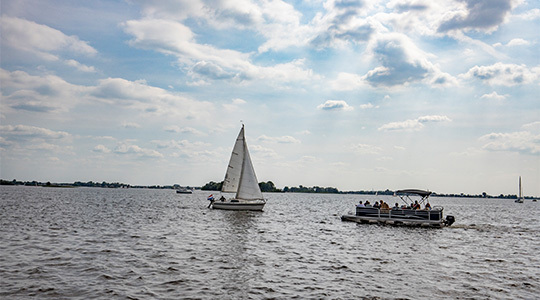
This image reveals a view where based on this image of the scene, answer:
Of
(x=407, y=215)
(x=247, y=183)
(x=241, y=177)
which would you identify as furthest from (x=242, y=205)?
(x=407, y=215)

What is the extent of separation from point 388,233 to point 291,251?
16.2 meters

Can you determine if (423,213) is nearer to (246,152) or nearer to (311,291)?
(246,152)

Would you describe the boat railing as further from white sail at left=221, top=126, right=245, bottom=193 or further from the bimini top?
white sail at left=221, top=126, right=245, bottom=193

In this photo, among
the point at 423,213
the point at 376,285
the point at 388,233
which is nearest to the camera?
the point at 376,285

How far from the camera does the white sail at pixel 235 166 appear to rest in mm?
62906

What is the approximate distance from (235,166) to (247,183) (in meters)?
3.34

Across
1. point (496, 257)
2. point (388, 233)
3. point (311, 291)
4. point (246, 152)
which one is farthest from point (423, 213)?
point (311, 291)

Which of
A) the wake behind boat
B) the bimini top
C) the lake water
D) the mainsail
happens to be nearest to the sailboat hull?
the mainsail

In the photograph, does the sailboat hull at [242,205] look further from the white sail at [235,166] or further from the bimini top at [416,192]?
the bimini top at [416,192]

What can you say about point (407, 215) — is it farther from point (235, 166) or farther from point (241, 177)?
point (235, 166)

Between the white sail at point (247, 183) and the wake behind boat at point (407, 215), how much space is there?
18280mm

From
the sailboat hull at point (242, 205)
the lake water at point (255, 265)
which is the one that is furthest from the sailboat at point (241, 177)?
the lake water at point (255, 265)

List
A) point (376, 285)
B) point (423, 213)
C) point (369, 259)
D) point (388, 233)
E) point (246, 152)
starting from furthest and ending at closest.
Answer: point (246, 152) < point (423, 213) < point (388, 233) < point (369, 259) < point (376, 285)

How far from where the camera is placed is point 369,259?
26.1 meters
